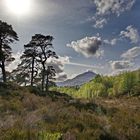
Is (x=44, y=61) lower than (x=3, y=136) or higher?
higher

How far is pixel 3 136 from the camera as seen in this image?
25.5ft

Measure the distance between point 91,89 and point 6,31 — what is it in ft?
451

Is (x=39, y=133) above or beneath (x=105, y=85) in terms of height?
beneath

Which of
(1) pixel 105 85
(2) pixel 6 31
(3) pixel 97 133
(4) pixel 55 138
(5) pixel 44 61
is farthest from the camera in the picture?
(1) pixel 105 85

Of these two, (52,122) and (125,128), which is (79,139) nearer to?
(52,122)

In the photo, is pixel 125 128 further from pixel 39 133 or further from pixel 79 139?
pixel 39 133

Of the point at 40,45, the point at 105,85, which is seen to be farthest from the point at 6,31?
the point at 105,85

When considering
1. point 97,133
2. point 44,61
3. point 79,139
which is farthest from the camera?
point 44,61

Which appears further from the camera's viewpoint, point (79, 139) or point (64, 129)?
point (64, 129)

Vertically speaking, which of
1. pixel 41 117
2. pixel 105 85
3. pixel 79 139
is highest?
pixel 105 85

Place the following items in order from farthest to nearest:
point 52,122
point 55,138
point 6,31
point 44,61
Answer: point 44,61, point 6,31, point 52,122, point 55,138

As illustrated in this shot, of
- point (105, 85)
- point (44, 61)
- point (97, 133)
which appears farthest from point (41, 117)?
point (105, 85)

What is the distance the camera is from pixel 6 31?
37500 mm

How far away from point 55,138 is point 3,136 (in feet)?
4.73
